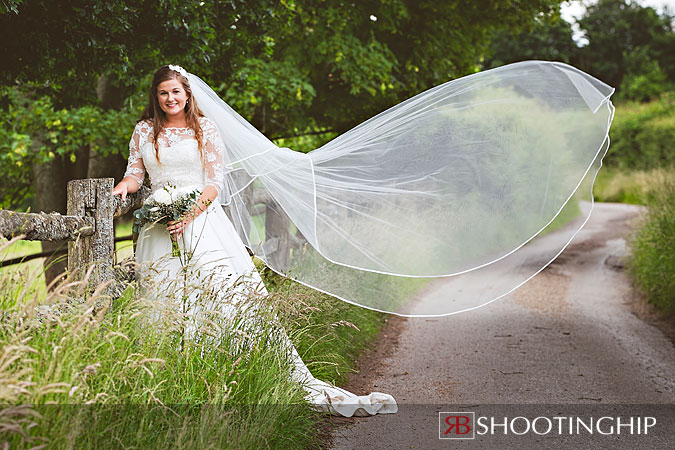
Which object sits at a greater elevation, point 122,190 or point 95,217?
point 122,190

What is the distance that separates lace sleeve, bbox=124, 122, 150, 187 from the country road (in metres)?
2.40

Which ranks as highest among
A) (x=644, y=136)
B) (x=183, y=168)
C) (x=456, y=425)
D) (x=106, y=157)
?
(x=644, y=136)

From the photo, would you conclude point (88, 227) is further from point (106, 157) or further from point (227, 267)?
point (106, 157)

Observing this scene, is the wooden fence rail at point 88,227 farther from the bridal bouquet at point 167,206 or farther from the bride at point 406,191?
the bridal bouquet at point 167,206

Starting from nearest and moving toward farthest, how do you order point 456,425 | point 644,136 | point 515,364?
1. point 456,425
2. point 515,364
3. point 644,136

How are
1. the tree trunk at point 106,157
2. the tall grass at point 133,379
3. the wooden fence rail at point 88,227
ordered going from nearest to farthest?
the tall grass at point 133,379, the wooden fence rail at point 88,227, the tree trunk at point 106,157

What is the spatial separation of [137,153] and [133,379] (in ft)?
8.08

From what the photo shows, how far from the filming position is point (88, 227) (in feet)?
12.5

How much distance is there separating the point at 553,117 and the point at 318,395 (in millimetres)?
2822

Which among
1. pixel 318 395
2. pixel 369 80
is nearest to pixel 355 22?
pixel 369 80

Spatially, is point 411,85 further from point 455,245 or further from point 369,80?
point 455,245

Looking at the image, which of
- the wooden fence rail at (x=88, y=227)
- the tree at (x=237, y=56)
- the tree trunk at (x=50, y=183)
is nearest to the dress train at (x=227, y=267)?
the wooden fence rail at (x=88, y=227)

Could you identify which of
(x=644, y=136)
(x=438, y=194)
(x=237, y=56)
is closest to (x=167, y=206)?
(x=438, y=194)

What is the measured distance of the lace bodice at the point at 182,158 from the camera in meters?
5.17
